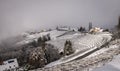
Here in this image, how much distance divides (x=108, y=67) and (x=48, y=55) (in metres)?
53.8

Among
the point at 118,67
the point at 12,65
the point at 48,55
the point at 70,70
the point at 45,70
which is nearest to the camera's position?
the point at 118,67

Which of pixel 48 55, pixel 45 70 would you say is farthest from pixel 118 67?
pixel 48 55

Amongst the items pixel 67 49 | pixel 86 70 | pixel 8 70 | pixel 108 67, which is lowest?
pixel 8 70

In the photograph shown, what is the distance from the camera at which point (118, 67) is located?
840 inches

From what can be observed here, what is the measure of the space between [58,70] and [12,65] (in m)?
51.8

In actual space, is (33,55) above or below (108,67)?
below

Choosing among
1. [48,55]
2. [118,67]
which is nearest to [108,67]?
[118,67]

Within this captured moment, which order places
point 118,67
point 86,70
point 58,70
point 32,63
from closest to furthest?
point 118,67 < point 86,70 < point 58,70 < point 32,63

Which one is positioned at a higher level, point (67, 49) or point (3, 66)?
point (67, 49)

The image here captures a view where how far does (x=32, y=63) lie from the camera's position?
5744cm

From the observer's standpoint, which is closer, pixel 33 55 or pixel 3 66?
pixel 33 55

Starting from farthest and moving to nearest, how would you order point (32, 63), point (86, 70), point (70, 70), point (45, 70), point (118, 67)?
point (32, 63)
point (45, 70)
point (70, 70)
point (86, 70)
point (118, 67)

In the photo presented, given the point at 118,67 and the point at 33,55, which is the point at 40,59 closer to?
the point at 33,55

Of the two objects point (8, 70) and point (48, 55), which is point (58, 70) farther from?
point (8, 70)
